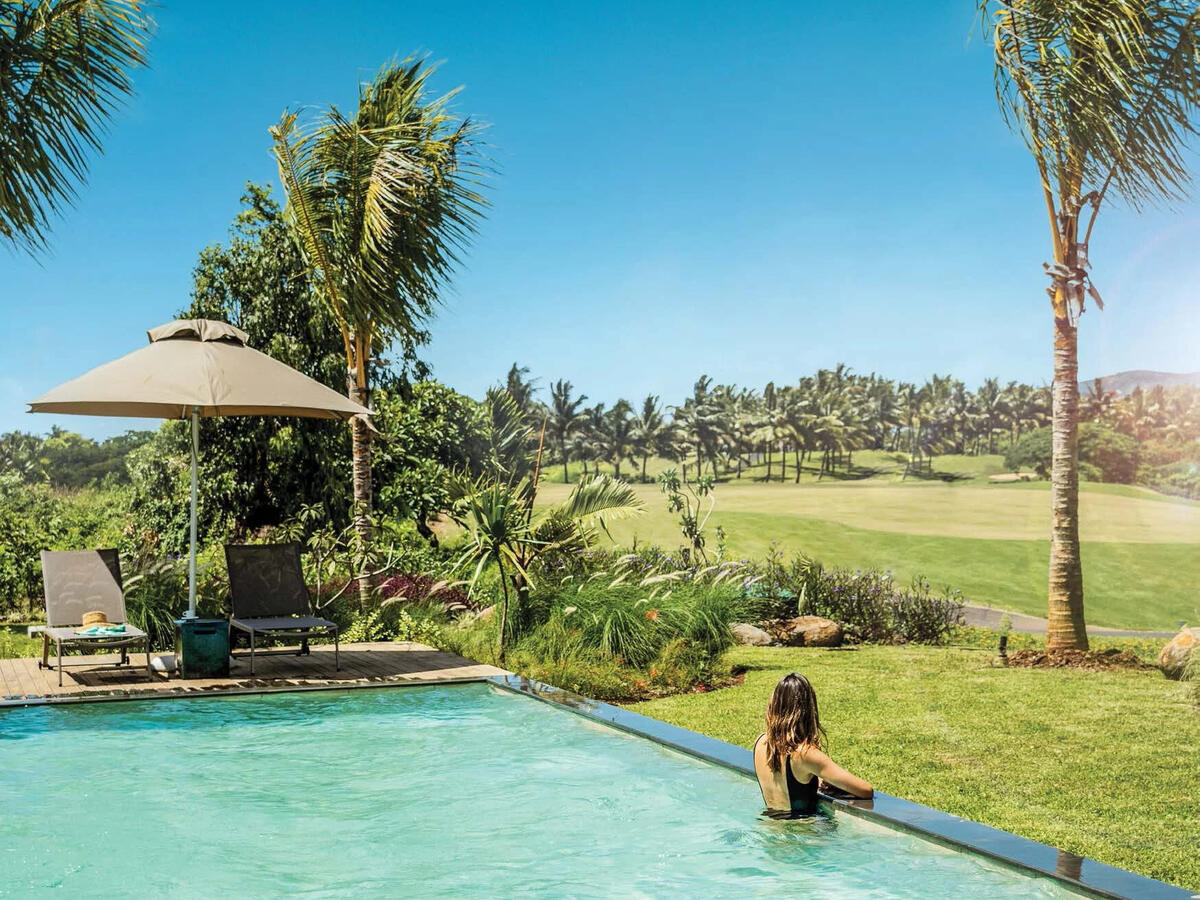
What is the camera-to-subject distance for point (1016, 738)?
8406mm

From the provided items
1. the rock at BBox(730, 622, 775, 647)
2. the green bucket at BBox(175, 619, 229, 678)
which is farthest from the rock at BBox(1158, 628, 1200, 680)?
the green bucket at BBox(175, 619, 229, 678)

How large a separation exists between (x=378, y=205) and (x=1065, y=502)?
8.31 metres

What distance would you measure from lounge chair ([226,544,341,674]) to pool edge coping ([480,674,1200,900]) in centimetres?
343

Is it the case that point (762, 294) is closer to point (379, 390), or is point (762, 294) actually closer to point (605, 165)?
point (605, 165)

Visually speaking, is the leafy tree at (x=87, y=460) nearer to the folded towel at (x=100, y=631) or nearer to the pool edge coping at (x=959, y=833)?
the folded towel at (x=100, y=631)

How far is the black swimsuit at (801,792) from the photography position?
502 centimetres

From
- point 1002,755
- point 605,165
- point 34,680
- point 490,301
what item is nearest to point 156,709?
point 34,680

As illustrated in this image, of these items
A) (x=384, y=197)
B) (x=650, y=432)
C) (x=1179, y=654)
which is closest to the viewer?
(x=1179, y=654)

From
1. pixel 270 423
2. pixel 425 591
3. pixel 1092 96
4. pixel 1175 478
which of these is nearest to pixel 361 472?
pixel 425 591

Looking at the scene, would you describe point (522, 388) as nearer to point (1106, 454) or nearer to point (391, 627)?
point (1106, 454)

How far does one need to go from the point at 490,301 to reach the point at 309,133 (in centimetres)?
2889

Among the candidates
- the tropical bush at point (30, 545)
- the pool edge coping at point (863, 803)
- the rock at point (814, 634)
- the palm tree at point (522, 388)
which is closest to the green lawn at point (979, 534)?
the palm tree at point (522, 388)

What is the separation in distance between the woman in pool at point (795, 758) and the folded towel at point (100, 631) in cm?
513

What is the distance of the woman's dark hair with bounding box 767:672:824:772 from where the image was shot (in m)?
4.91
